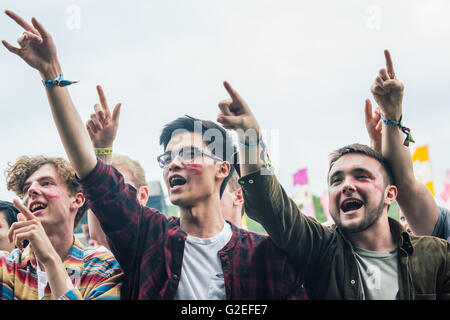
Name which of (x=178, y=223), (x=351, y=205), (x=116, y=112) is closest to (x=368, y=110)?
(x=351, y=205)

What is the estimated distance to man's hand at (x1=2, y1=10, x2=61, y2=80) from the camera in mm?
3125

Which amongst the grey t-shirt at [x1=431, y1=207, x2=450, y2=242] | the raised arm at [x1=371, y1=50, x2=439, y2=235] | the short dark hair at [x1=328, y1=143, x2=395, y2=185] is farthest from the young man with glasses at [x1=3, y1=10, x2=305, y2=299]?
the grey t-shirt at [x1=431, y1=207, x2=450, y2=242]

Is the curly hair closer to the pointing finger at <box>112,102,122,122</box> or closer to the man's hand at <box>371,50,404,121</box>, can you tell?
the pointing finger at <box>112,102,122,122</box>

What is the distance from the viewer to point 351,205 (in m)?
3.66

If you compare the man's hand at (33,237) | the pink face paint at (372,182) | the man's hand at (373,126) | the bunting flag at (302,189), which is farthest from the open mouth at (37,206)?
the bunting flag at (302,189)

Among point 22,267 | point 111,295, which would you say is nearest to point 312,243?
point 111,295

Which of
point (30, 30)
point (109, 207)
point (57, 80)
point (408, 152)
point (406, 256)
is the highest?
point (30, 30)

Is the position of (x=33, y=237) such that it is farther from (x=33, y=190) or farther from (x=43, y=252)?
(x=33, y=190)

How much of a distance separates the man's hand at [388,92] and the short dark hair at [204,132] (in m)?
1.03

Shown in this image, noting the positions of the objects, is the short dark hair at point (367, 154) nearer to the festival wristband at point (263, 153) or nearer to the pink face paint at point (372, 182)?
the pink face paint at point (372, 182)

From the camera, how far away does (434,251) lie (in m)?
3.61

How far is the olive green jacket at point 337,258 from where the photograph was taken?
3.43 metres
